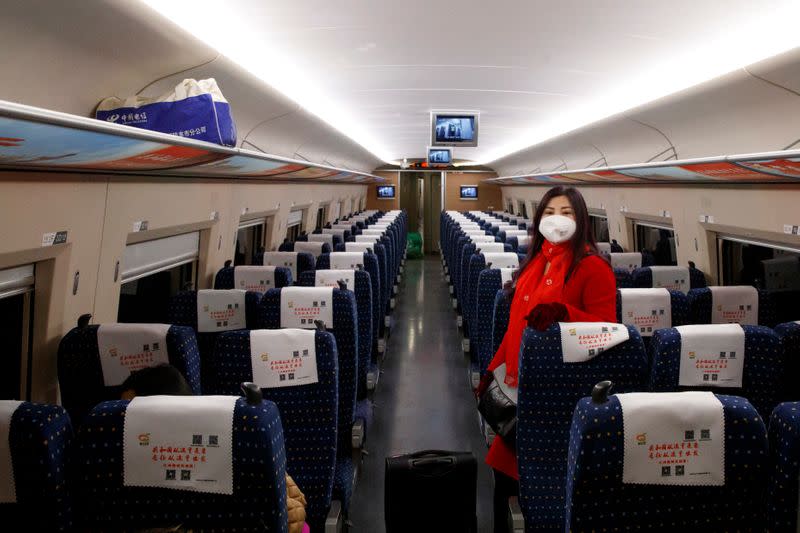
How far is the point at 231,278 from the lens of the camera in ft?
18.7

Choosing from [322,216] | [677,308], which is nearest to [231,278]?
[677,308]

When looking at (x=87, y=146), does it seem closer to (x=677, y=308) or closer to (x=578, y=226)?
(x=578, y=226)

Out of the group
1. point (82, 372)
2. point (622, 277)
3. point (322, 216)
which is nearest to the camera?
point (82, 372)

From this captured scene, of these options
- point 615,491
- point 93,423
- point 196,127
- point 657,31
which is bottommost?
point 615,491

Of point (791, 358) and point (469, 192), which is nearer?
point (791, 358)

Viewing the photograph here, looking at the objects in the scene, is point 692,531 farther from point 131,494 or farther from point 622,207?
point 622,207

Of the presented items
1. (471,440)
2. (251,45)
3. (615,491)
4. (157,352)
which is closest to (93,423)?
(157,352)

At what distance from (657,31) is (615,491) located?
2.93 m

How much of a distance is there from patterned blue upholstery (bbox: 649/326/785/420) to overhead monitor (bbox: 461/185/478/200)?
68.6 feet

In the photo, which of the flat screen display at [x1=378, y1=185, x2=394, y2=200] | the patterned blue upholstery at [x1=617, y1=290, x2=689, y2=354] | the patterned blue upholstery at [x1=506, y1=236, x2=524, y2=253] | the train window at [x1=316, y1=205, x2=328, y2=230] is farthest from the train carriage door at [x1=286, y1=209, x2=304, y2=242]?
the flat screen display at [x1=378, y1=185, x2=394, y2=200]

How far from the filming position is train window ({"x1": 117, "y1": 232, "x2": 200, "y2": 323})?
5074 millimetres

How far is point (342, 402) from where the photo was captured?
3.88 metres

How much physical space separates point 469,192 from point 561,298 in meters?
20.6

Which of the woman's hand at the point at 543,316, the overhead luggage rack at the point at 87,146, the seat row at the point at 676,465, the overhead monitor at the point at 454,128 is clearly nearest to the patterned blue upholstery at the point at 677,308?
the woman's hand at the point at 543,316
